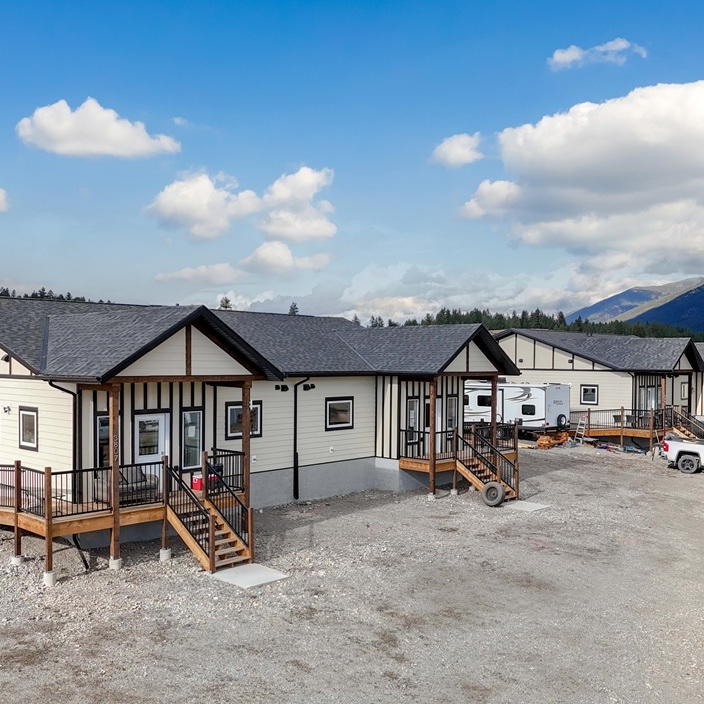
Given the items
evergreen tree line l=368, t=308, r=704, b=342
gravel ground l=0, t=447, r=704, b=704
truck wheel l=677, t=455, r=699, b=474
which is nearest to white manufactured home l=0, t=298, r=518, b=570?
gravel ground l=0, t=447, r=704, b=704

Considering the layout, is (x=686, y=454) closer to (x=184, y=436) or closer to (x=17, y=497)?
(x=184, y=436)

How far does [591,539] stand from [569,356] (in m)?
22.8

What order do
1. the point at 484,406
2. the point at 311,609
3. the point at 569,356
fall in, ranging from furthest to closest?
the point at 569,356 < the point at 484,406 < the point at 311,609

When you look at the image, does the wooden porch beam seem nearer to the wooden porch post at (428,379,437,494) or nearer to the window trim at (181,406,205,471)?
the window trim at (181,406,205,471)

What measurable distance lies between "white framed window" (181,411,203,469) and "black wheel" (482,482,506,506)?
8.59 m

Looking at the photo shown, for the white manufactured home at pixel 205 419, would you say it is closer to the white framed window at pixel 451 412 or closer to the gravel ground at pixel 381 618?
the white framed window at pixel 451 412

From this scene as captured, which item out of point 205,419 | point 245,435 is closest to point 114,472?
point 245,435

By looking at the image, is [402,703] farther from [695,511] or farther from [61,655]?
[695,511]

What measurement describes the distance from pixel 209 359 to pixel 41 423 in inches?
165

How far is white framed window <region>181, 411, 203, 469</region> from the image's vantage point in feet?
52.7

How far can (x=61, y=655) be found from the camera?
9594 mm

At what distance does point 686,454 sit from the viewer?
27141 mm

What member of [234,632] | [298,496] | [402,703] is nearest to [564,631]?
[402,703]

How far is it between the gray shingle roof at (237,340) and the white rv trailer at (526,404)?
9.58m
